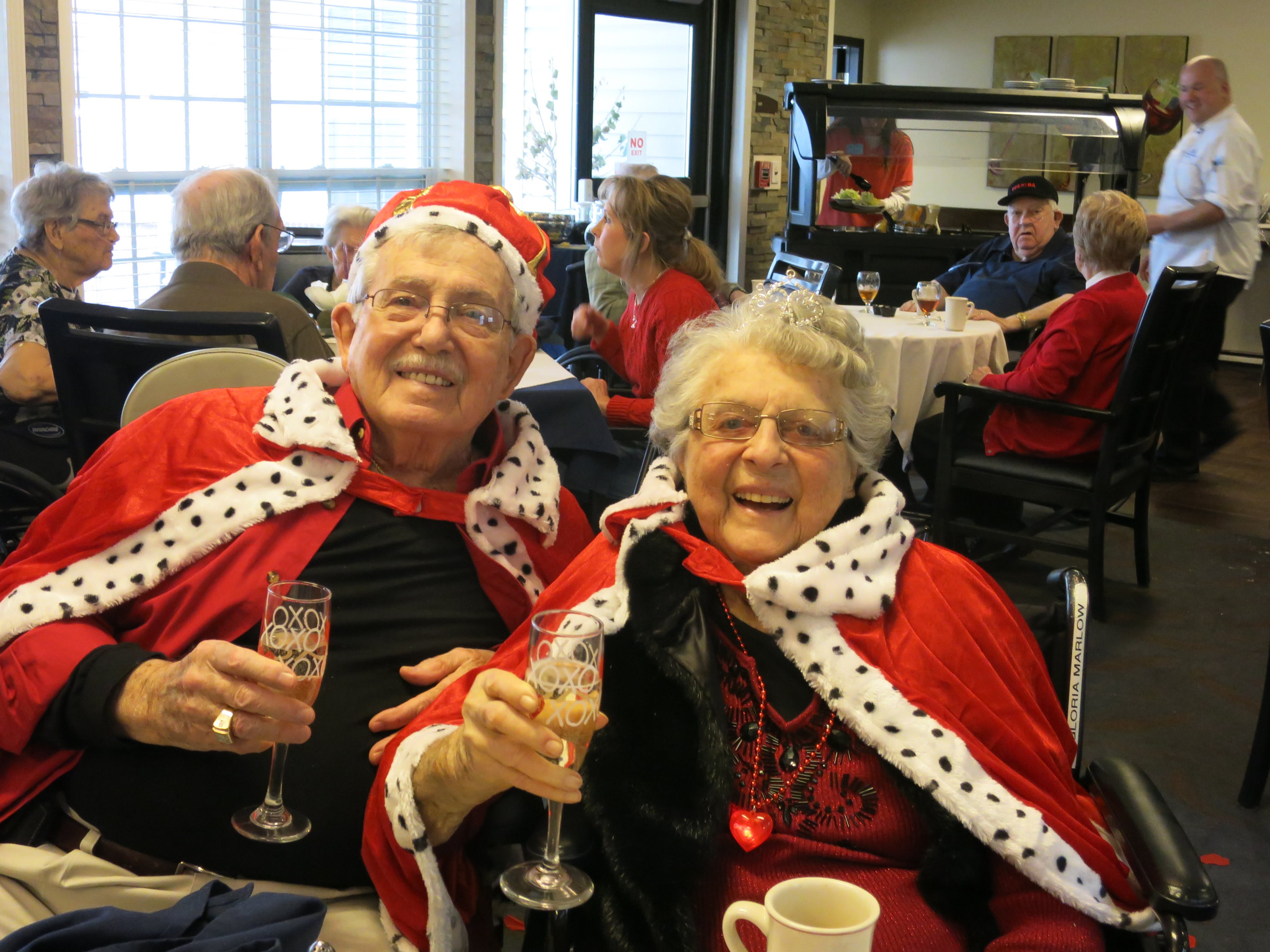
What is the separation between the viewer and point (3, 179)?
17.2ft

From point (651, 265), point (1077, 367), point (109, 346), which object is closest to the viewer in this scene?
point (109, 346)

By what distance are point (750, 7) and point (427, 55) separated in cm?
279

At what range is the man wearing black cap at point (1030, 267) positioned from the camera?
18.2 ft

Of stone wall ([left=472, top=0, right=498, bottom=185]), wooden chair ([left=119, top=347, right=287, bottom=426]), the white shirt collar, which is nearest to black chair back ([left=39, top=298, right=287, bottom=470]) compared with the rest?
wooden chair ([left=119, top=347, right=287, bottom=426])

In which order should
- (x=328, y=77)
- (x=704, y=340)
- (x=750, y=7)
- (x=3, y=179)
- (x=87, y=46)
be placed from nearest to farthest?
(x=704, y=340) < (x=3, y=179) < (x=87, y=46) < (x=328, y=77) < (x=750, y=7)

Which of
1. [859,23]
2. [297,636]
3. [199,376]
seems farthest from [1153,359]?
[859,23]

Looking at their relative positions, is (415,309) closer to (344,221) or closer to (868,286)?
(344,221)

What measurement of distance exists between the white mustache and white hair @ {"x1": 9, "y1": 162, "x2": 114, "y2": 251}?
99.3 inches

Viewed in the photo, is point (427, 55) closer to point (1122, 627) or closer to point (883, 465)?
point (883, 465)

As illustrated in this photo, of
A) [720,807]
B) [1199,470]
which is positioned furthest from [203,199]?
[1199,470]

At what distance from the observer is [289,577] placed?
1.56m

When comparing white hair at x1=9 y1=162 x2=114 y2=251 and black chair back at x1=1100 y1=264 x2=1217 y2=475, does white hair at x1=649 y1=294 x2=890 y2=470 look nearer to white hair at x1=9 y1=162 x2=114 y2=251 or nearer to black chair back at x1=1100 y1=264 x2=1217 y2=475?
black chair back at x1=1100 y1=264 x2=1217 y2=475

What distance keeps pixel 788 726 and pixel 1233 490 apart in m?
5.11

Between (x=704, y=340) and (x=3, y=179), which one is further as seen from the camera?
(x=3, y=179)
